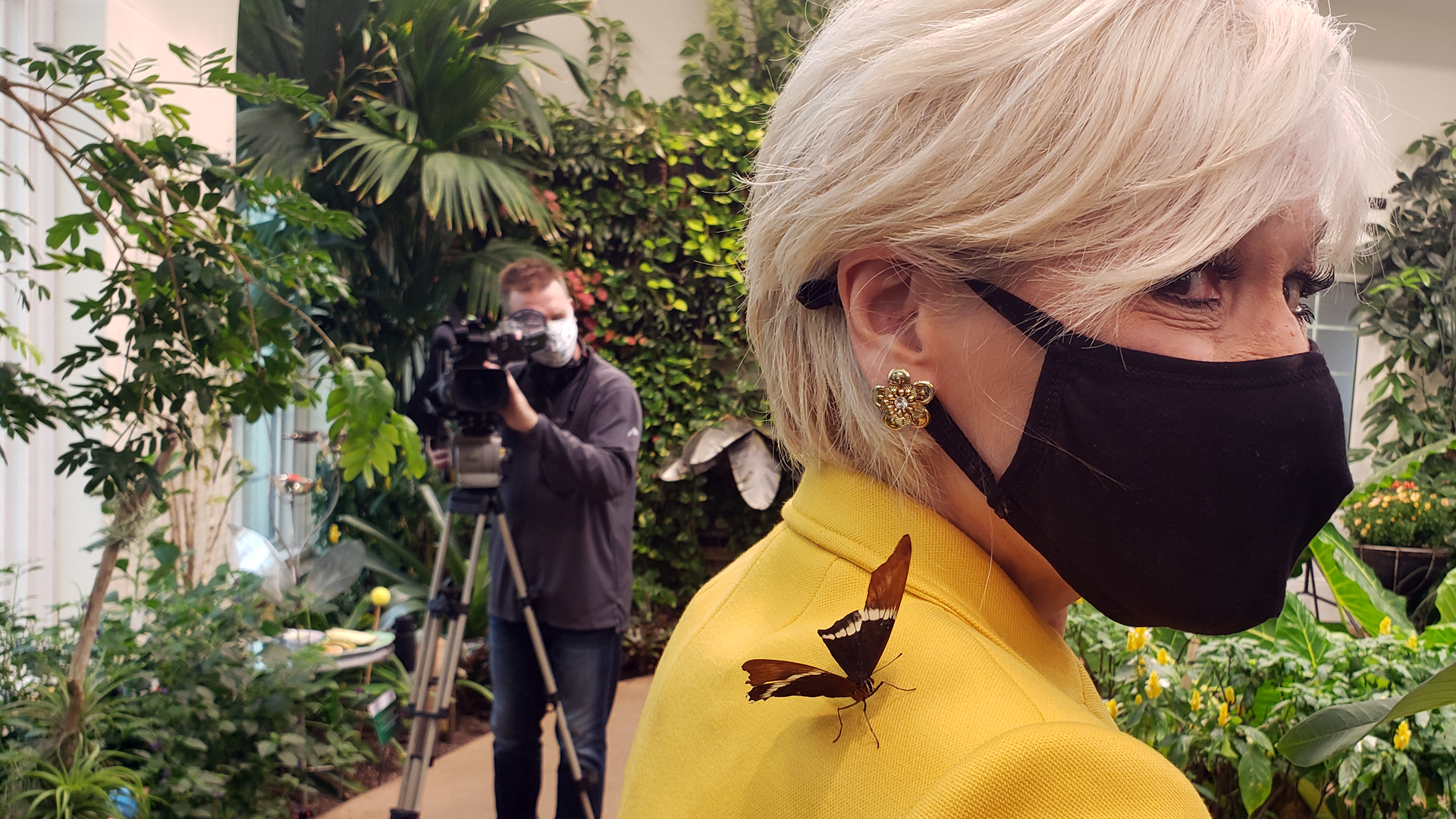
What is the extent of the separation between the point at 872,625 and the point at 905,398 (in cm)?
18

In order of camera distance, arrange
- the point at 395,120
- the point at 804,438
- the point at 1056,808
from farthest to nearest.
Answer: the point at 395,120
the point at 804,438
the point at 1056,808

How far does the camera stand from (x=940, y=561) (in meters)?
0.57

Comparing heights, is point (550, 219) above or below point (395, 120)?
below

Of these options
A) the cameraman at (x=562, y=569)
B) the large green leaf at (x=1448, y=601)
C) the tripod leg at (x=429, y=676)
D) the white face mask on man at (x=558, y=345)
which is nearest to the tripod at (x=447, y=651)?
the tripod leg at (x=429, y=676)

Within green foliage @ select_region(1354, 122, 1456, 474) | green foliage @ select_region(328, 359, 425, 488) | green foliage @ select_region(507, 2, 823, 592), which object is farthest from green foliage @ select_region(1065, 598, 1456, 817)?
green foliage @ select_region(1354, 122, 1456, 474)

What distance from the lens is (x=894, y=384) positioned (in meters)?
0.60

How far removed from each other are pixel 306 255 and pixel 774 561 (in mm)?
1588

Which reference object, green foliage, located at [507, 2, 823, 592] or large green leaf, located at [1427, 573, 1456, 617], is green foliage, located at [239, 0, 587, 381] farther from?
large green leaf, located at [1427, 573, 1456, 617]

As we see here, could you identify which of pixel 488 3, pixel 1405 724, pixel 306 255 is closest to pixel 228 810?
pixel 306 255

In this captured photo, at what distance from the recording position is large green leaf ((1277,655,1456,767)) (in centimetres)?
88

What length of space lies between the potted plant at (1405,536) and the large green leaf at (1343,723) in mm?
3554

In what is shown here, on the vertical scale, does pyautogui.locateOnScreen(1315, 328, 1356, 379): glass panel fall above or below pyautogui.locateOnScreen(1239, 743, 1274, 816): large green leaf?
above

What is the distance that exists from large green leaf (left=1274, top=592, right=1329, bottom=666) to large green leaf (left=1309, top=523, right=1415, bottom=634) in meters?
0.18

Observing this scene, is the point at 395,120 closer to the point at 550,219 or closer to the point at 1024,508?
the point at 550,219
